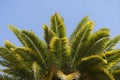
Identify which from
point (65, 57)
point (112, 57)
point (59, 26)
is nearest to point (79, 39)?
point (65, 57)

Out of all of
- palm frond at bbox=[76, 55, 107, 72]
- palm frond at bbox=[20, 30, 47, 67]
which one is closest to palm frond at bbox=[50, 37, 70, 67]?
palm frond at bbox=[20, 30, 47, 67]

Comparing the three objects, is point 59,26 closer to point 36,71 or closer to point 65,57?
point 65,57

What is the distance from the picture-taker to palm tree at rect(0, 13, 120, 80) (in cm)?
2175

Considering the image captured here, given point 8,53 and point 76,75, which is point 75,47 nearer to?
point 76,75

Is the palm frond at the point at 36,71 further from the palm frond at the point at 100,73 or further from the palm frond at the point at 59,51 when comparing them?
the palm frond at the point at 100,73

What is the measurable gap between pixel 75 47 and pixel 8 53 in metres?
3.95

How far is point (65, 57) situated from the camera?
73.1ft

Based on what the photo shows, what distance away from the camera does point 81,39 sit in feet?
74.9

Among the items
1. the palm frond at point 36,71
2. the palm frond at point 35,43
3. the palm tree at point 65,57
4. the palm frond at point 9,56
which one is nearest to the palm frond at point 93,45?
the palm tree at point 65,57

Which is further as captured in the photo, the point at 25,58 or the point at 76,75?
the point at 25,58

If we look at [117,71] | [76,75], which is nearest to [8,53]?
[76,75]

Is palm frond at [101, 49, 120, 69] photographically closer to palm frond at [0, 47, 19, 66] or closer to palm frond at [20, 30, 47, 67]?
palm frond at [20, 30, 47, 67]

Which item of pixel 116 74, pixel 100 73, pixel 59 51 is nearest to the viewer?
pixel 100 73

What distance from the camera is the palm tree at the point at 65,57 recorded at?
21750 mm
